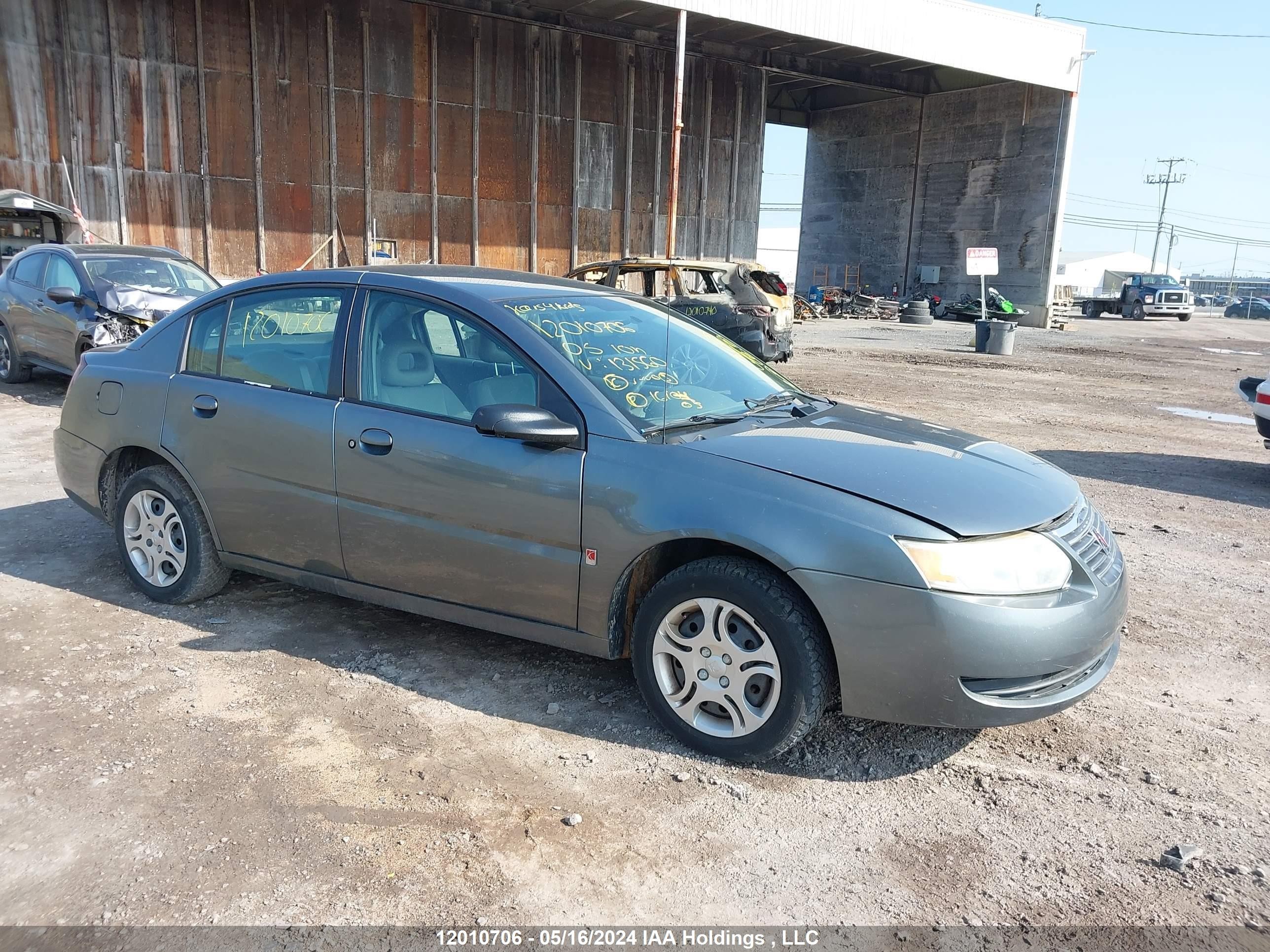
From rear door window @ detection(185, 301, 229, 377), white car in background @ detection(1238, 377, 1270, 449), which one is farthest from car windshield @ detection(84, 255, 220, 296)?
white car in background @ detection(1238, 377, 1270, 449)

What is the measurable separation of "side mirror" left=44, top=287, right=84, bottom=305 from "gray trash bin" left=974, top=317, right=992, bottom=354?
18030 mm

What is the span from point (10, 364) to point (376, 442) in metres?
9.73

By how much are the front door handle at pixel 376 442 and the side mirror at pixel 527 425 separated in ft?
1.74

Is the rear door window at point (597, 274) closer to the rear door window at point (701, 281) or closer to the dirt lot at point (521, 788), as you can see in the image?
the rear door window at point (701, 281)

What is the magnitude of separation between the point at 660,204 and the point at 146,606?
86.7ft

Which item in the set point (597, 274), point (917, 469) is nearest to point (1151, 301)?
point (597, 274)

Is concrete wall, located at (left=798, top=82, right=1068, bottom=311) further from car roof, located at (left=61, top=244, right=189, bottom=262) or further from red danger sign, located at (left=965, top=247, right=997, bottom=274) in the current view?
car roof, located at (left=61, top=244, right=189, bottom=262)

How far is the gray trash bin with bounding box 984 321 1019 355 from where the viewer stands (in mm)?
21578

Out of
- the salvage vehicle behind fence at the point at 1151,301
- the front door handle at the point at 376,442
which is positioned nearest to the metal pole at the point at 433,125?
the front door handle at the point at 376,442

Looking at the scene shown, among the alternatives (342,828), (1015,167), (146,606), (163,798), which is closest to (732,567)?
(342,828)

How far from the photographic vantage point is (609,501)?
3324mm

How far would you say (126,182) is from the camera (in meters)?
21.5

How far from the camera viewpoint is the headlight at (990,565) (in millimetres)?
2928

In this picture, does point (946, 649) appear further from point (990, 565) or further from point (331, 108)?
point (331, 108)
